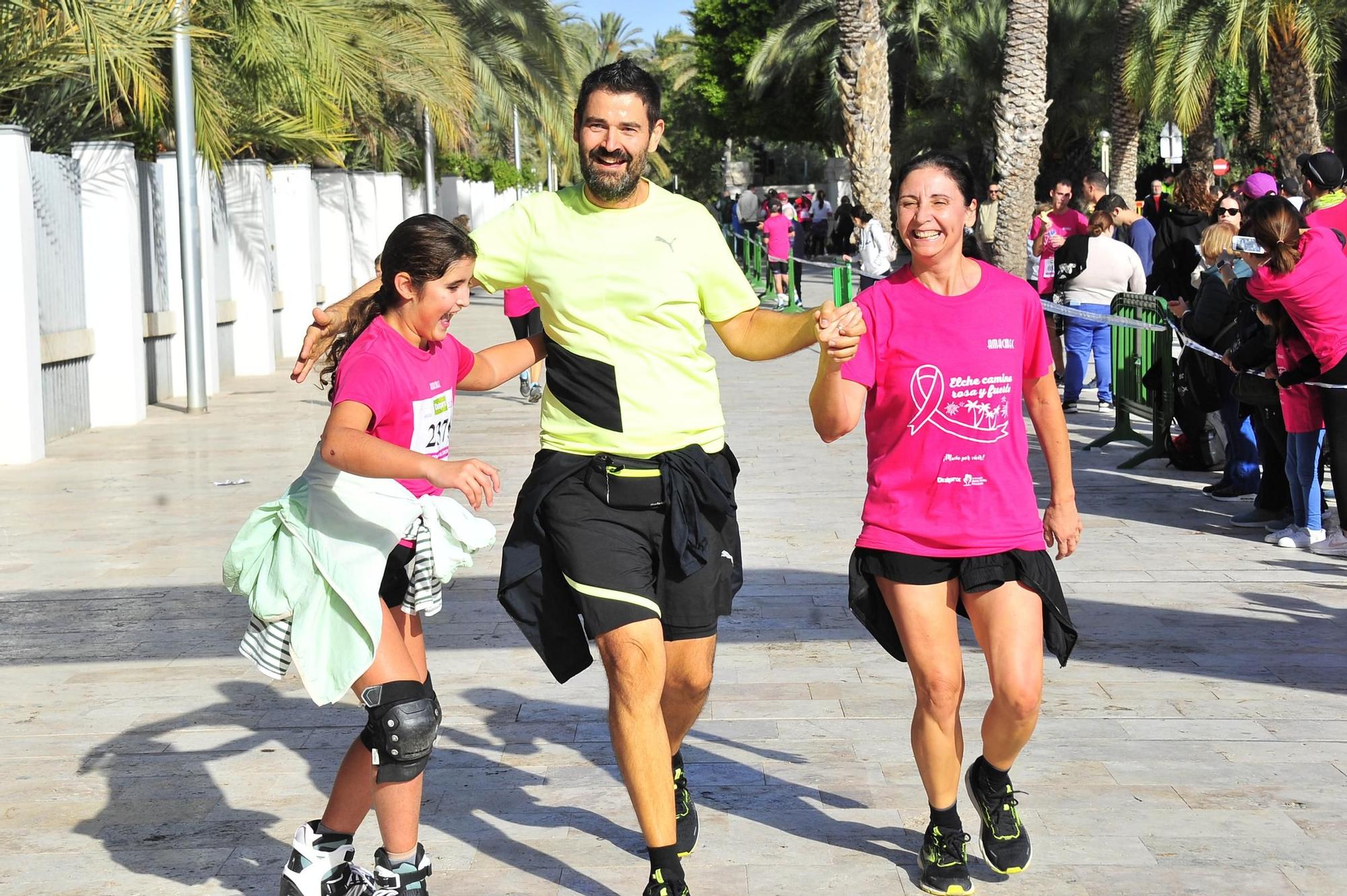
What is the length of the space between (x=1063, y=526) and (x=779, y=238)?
22161mm

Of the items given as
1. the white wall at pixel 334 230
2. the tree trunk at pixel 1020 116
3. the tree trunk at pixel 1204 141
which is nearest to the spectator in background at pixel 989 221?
the tree trunk at pixel 1020 116

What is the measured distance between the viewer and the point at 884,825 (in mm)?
4621

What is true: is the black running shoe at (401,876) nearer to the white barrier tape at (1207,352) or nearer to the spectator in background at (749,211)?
the white barrier tape at (1207,352)

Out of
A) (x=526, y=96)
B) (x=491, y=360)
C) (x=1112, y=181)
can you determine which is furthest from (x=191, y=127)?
(x=1112, y=181)

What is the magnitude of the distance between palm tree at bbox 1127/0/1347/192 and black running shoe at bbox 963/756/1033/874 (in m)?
19.9

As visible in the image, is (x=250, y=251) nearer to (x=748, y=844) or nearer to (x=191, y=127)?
(x=191, y=127)

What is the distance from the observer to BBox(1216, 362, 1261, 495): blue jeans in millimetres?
9742

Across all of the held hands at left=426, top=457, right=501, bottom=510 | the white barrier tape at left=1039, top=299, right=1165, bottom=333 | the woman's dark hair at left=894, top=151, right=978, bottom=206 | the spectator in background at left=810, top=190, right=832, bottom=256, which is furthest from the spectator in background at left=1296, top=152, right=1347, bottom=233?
the spectator in background at left=810, top=190, right=832, bottom=256

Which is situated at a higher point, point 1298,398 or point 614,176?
point 614,176

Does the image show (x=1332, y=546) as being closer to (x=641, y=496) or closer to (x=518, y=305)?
(x=641, y=496)

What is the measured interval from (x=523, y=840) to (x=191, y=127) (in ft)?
36.9

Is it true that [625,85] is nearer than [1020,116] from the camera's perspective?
Yes

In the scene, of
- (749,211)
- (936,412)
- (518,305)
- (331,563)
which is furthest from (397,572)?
(749,211)

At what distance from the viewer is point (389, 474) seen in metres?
3.59
